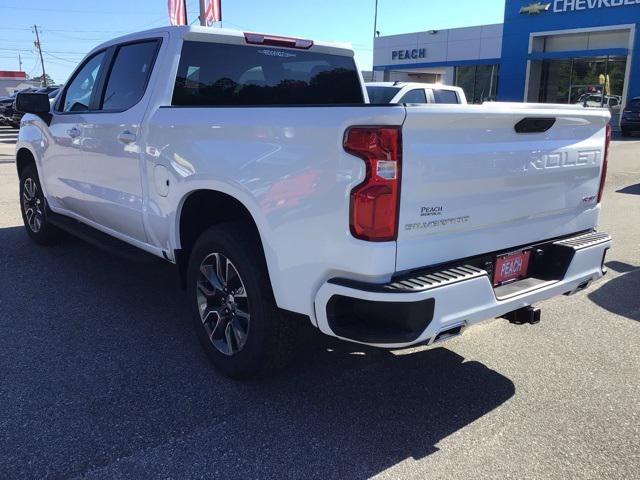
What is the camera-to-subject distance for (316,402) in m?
3.30

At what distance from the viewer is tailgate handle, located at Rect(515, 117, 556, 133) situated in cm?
297

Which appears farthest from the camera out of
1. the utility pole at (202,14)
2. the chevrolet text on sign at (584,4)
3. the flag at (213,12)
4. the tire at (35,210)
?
the chevrolet text on sign at (584,4)

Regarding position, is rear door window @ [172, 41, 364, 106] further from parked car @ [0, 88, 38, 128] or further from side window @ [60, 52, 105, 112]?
parked car @ [0, 88, 38, 128]

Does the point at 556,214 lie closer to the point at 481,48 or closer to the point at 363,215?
the point at 363,215

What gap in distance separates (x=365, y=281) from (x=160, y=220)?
183 centimetres

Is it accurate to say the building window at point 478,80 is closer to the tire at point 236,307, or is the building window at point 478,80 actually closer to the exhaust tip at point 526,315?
the exhaust tip at point 526,315

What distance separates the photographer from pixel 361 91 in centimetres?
512

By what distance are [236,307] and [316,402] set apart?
0.71m

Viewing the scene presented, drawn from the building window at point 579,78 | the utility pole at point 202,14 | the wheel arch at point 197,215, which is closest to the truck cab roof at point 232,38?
the wheel arch at point 197,215

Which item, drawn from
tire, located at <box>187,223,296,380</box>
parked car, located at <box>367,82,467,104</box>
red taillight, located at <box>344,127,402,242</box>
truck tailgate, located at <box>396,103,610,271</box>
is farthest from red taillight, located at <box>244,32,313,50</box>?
parked car, located at <box>367,82,467,104</box>

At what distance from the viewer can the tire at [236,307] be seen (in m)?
3.12

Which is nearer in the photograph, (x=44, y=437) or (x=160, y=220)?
(x=44, y=437)

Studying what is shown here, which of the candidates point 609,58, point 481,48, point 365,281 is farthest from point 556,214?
point 481,48

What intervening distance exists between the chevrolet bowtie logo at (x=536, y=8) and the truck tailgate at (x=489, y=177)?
34.2m
